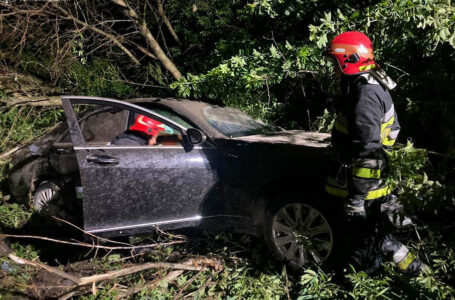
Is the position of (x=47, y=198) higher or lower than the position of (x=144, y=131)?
lower

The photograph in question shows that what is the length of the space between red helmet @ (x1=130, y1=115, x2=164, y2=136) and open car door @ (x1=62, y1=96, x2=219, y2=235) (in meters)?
0.29

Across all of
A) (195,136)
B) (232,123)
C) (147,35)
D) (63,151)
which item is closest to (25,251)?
(63,151)

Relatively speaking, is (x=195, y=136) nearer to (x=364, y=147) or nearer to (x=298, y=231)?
(x=298, y=231)

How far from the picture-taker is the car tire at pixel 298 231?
2.65 meters

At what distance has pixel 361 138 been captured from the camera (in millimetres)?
2285

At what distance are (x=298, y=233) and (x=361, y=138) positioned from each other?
0.94 meters

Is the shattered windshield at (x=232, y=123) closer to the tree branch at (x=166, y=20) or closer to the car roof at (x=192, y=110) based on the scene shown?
the car roof at (x=192, y=110)

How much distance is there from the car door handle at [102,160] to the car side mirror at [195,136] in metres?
0.69

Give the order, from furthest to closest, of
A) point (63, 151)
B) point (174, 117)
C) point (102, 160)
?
point (63, 151), point (174, 117), point (102, 160)

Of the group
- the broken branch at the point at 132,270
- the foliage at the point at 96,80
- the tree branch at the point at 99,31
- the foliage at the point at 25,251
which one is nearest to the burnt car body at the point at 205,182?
the broken branch at the point at 132,270

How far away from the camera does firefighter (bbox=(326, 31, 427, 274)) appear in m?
2.29

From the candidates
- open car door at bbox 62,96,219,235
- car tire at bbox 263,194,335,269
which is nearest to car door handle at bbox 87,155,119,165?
open car door at bbox 62,96,219,235

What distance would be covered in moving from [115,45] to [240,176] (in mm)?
5132

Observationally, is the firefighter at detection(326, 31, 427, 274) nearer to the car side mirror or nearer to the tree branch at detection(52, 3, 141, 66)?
the car side mirror
